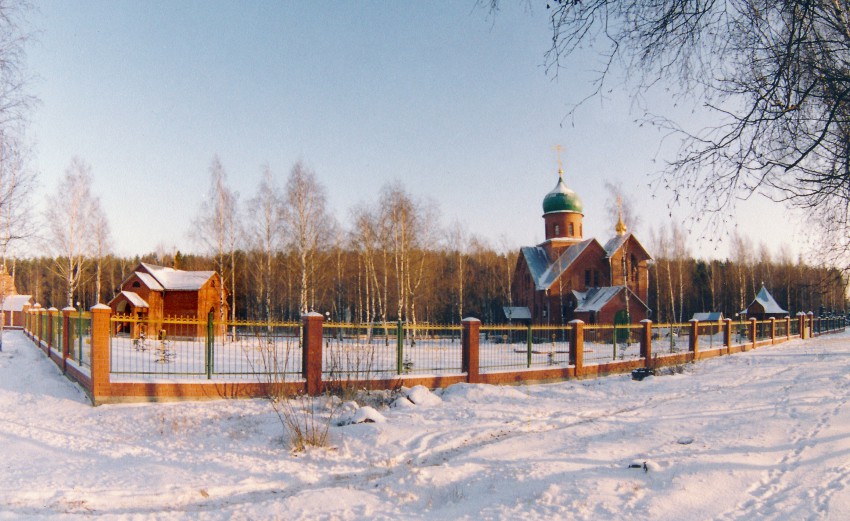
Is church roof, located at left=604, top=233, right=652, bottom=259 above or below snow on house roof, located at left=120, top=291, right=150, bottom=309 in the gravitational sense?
above

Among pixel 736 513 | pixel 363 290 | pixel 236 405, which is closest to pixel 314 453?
pixel 236 405

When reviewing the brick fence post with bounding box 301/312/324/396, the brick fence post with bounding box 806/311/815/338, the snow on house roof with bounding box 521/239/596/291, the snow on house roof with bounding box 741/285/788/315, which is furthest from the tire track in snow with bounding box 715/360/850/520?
the snow on house roof with bounding box 741/285/788/315

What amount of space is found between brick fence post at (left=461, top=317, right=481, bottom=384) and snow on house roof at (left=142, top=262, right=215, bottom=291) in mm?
20747

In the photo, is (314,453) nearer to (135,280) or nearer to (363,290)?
(135,280)

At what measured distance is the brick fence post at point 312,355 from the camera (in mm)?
9845

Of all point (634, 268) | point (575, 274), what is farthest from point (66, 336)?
point (634, 268)

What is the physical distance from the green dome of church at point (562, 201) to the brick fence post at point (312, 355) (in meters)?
28.6

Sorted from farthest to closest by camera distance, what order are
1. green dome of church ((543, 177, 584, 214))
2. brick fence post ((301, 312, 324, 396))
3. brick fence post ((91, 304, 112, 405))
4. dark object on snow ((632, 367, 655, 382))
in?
green dome of church ((543, 177, 584, 214)), dark object on snow ((632, 367, 655, 382)), brick fence post ((301, 312, 324, 396)), brick fence post ((91, 304, 112, 405))

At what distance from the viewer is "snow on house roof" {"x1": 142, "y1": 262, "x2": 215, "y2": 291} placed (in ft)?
93.4

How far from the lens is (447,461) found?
616 cm

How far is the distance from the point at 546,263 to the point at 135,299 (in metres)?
24.4

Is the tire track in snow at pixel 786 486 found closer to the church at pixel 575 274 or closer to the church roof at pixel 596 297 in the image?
the church at pixel 575 274

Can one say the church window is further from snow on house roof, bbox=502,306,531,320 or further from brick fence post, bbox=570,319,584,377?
brick fence post, bbox=570,319,584,377

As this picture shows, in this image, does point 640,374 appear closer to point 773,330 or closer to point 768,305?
point 773,330
